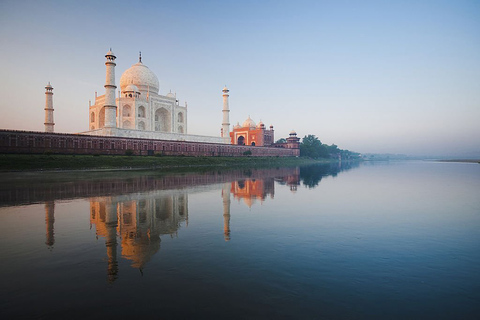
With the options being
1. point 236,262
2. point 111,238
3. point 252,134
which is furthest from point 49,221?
point 252,134

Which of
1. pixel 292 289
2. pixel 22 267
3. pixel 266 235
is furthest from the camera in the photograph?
pixel 266 235

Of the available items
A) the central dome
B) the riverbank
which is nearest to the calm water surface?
the riverbank

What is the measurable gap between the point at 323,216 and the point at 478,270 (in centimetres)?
378

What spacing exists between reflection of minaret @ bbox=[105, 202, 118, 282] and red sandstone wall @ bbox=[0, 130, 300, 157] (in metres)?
23.1

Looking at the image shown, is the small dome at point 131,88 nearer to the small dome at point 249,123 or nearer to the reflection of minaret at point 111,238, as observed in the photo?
the small dome at point 249,123

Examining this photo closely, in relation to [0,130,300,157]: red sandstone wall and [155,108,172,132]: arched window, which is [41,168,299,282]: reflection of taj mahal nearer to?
[0,130,300,157]: red sandstone wall

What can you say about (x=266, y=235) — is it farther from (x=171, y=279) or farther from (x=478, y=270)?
(x=478, y=270)

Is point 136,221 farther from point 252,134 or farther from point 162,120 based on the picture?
point 252,134

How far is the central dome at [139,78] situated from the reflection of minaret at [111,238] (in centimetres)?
4043

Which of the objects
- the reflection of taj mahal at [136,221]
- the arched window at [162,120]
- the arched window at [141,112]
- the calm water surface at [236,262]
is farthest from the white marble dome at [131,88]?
the calm water surface at [236,262]

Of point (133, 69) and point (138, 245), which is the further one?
point (133, 69)

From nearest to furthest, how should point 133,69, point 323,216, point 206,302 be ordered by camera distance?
1. point 206,302
2. point 323,216
3. point 133,69

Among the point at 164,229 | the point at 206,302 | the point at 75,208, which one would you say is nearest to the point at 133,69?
the point at 75,208

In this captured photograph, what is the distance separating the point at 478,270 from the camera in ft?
13.8
